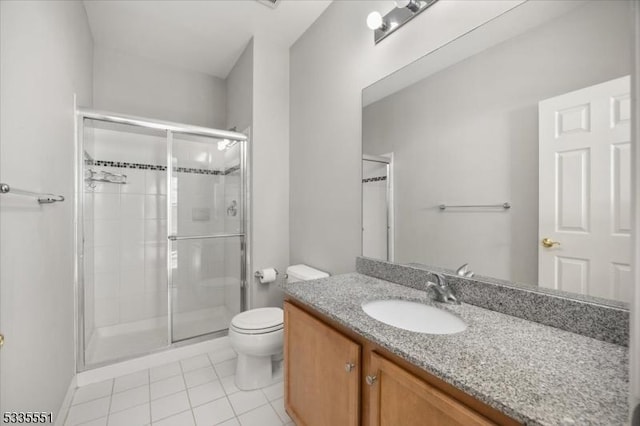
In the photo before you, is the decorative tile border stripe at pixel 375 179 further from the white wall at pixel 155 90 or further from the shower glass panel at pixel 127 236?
the white wall at pixel 155 90

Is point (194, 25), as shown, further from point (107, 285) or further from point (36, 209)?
point (107, 285)

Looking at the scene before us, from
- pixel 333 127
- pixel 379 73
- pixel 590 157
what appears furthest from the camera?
pixel 333 127

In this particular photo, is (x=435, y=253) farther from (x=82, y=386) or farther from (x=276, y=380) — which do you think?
(x=82, y=386)

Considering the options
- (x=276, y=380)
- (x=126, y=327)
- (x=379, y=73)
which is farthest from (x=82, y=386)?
(x=379, y=73)

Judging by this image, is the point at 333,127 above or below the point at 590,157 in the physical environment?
above

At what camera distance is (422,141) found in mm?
1351

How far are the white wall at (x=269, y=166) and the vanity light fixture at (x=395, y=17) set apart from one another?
1141 mm

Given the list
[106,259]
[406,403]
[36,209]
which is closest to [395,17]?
[406,403]

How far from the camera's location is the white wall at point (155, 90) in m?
2.59

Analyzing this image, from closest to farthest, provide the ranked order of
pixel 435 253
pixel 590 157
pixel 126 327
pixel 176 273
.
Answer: pixel 590 157 < pixel 435 253 < pixel 176 273 < pixel 126 327

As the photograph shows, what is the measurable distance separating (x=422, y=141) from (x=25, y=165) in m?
1.69

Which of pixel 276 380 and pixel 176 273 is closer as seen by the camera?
pixel 276 380

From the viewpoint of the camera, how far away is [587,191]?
0.84 metres

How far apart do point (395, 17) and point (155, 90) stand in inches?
99.9
